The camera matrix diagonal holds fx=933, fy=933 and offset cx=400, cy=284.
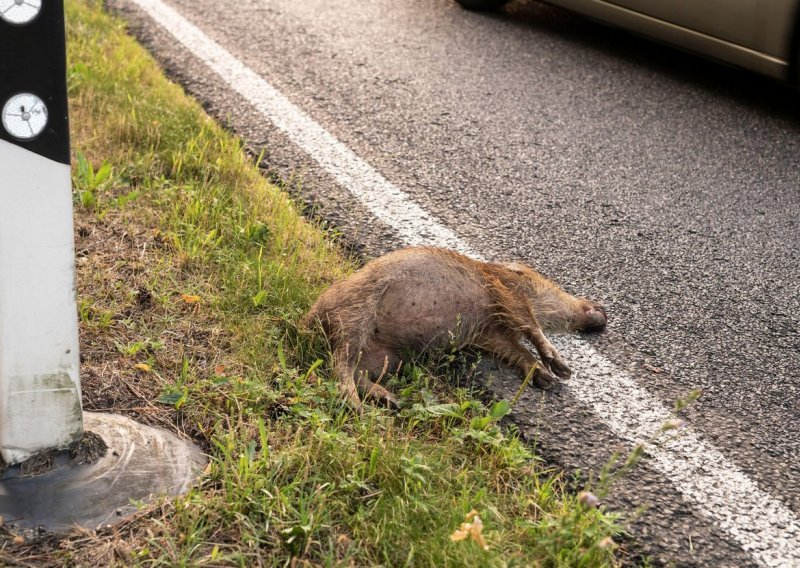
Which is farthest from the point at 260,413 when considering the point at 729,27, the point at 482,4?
the point at 482,4

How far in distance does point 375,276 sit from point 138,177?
1521mm

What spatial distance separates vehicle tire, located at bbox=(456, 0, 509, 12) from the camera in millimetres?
6762

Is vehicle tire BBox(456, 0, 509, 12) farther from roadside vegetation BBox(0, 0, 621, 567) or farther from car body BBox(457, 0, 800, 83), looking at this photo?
roadside vegetation BBox(0, 0, 621, 567)

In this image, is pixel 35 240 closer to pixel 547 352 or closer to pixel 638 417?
pixel 547 352

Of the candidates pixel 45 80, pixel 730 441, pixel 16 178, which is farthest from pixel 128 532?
pixel 730 441

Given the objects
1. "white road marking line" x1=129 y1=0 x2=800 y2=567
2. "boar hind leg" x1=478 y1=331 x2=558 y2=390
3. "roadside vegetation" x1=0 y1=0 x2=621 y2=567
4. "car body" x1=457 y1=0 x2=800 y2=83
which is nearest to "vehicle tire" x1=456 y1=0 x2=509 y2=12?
"car body" x1=457 y1=0 x2=800 y2=83

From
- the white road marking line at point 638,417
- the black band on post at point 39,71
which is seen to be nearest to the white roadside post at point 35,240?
the black band on post at point 39,71

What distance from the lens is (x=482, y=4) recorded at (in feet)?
22.3

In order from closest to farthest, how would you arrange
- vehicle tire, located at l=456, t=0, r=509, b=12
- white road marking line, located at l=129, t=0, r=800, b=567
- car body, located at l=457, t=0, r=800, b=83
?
white road marking line, located at l=129, t=0, r=800, b=567, car body, located at l=457, t=0, r=800, b=83, vehicle tire, located at l=456, t=0, r=509, b=12

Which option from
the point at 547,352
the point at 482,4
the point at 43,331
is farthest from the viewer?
the point at 482,4

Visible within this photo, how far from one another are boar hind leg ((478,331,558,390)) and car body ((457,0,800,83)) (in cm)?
276

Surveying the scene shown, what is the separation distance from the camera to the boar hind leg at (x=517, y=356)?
2963 millimetres

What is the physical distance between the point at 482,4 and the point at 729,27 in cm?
218

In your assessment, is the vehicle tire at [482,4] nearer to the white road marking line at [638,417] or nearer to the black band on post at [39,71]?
the white road marking line at [638,417]
